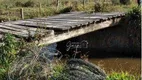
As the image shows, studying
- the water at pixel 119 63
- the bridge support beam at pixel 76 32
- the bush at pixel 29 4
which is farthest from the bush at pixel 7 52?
the bush at pixel 29 4

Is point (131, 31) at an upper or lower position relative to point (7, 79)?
lower

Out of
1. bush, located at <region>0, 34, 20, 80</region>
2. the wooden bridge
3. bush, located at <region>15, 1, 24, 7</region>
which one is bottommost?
bush, located at <region>15, 1, 24, 7</region>

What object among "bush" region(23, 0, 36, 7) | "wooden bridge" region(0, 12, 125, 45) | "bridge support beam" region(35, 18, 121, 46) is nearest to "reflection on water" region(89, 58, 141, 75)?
"bridge support beam" region(35, 18, 121, 46)

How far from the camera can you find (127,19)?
19984mm

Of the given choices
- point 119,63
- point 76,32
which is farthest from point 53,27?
point 119,63

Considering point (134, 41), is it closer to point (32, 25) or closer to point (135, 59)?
point (135, 59)

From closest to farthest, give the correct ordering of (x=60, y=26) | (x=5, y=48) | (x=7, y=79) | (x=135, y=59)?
(x=7, y=79) → (x=5, y=48) → (x=60, y=26) → (x=135, y=59)

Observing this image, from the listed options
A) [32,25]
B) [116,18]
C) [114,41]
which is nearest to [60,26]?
[32,25]

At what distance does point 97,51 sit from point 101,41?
1.99 feet

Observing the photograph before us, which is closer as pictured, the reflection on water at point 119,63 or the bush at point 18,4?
the reflection on water at point 119,63

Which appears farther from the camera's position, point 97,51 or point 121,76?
point 97,51

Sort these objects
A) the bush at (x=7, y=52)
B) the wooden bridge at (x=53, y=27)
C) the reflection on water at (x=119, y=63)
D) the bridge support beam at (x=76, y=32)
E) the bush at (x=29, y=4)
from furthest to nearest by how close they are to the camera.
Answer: the bush at (x=29, y=4) < the reflection on water at (x=119, y=63) < the bridge support beam at (x=76, y=32) < the wooden bridge at (x=53, y=27) < the bush at (x=7, y=52)

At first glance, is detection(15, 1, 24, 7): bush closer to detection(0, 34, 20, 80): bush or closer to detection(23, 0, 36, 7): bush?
detection(23, 0, 36, 7): bush

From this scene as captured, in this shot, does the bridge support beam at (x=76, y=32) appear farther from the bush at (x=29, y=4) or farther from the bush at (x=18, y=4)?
the bush at (x=18, y=4)
